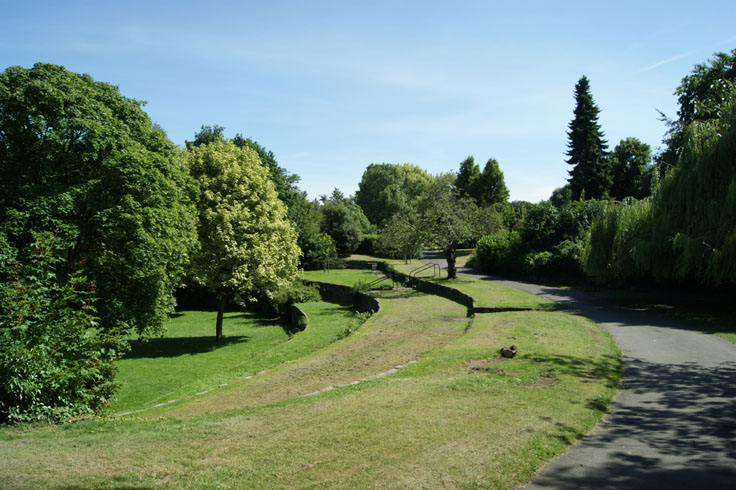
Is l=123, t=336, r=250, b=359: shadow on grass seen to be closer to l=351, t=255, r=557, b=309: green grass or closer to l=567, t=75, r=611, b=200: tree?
l=351, t=255, r=557, b=309: green grass

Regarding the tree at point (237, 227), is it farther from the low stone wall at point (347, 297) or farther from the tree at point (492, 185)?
the tree at point (492, 185)

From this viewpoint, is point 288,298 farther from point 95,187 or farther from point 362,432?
point 362,432

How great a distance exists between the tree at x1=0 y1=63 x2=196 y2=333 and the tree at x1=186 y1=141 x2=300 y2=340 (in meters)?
5.19

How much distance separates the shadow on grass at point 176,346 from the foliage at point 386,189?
189ft

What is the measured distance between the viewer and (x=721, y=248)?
17.9 m

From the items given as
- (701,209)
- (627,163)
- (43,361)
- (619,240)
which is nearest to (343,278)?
(619,240)

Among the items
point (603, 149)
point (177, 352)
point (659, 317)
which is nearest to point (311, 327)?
point (177, 352)

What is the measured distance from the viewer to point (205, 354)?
22734mm

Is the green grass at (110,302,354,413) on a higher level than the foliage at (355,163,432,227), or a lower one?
lower

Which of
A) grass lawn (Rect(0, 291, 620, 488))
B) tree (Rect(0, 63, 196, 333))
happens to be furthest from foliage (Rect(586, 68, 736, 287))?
tree (Rect(0, 63, 196, 333))

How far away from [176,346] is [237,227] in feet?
23.9

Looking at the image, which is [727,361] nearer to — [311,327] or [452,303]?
[452,303]

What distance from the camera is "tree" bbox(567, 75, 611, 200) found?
175 feet

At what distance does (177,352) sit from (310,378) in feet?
43.7
